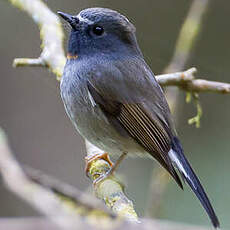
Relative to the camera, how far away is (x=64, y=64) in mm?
4105

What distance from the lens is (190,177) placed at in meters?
3.45

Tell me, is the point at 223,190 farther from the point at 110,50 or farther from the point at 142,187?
the point at 110,50

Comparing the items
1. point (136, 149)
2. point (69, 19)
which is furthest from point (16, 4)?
point (136, 149)

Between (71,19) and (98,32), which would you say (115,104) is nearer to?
(98,32)

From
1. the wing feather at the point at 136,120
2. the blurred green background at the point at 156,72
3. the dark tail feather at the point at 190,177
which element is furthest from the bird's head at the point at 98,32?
the blurred green background at the point at 156,72

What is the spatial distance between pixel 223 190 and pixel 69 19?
2.91 meters

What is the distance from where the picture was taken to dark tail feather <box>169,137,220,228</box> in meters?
3.24

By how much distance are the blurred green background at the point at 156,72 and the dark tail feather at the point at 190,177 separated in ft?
6.40

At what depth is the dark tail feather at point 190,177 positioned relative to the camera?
3244mm

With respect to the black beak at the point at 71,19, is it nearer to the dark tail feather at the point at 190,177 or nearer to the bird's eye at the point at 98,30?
the bird's eye at the point at 98,30

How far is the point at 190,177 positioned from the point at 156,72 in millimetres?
3835

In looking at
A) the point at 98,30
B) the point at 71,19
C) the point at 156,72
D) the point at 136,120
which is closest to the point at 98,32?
the point at 98,30

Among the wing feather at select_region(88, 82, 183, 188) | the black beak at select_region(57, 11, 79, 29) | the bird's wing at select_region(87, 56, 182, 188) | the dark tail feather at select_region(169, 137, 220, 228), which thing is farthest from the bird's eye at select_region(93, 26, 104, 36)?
the dark tail feather at select_region(169, 137, 220, 228)

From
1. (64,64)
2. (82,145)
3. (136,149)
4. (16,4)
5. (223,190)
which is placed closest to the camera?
(136,149)
